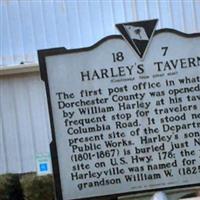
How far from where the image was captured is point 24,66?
11859 mm

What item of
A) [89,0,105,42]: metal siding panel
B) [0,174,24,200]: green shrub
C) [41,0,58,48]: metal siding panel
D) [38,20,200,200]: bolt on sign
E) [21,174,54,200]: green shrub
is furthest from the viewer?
[89,0,105,42]: metal siding panel

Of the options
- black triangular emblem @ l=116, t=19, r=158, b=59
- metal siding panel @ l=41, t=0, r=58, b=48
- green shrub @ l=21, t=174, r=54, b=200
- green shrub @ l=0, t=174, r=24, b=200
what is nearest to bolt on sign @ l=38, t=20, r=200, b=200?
black triangular emblem @ l=116, t=19, r=158, b=59

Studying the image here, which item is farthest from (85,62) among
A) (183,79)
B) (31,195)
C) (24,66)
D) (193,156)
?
(24,66)

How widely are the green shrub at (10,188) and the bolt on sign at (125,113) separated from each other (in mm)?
4702

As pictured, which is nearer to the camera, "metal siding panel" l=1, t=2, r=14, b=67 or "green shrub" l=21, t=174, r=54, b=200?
"green shrub" l=21, t=174, r=54, b=200

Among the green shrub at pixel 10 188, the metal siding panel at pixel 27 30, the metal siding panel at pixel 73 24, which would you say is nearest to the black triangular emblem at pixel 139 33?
the green shrub at pixel 10 188

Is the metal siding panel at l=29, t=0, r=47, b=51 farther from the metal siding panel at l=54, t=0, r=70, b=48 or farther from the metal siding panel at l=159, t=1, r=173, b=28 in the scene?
the metal siding panel at l=159, t=1, r=173, b=28

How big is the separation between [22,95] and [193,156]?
6.41 metres

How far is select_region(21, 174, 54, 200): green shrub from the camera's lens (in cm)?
1045

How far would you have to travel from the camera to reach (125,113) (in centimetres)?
626

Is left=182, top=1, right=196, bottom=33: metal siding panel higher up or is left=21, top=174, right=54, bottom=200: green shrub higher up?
left=182, top=1, right=196, bottom=33: metal siding panel

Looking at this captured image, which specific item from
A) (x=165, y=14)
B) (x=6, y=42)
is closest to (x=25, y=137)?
(x=6, y=42)

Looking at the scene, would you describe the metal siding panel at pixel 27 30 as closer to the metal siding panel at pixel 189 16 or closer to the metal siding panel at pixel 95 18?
the metal siding panel at pixel 95 18

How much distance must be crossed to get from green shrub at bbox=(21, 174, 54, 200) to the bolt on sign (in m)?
4.29
